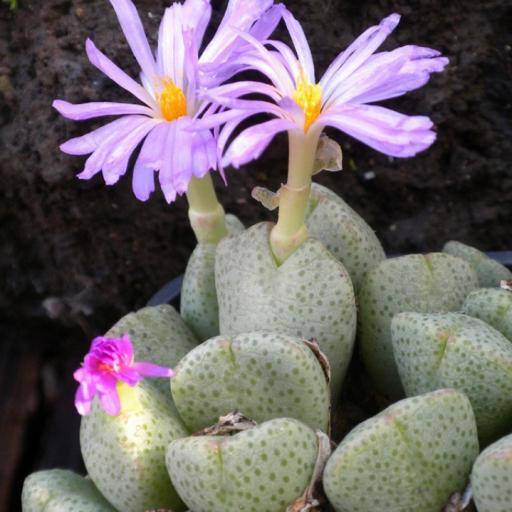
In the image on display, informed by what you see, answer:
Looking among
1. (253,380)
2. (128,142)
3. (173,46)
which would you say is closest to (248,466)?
(253,380)

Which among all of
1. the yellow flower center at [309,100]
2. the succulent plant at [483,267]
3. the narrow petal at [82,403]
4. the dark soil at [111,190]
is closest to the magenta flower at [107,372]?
the narrow petal at [82,403]

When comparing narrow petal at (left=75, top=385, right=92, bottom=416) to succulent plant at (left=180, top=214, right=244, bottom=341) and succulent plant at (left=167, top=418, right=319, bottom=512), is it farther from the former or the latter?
succulent plant at (left=180, top=214, right=244, bottom=341)

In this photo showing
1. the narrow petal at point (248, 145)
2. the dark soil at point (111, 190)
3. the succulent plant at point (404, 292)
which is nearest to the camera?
the narrow petal at point (248, 145)

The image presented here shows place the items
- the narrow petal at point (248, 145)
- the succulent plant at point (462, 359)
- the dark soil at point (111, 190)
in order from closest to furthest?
the narrow petal at point (248, 145), the succulent plant at point (462, 359), the dark soil at point (111, 190)

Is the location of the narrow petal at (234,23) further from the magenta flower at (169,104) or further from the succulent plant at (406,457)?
the succulent plant at (406,457)

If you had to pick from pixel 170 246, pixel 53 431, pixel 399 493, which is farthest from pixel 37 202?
pixel 399 493

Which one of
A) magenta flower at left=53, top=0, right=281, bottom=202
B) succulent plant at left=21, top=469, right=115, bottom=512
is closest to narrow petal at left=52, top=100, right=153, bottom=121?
magenta flower at left=53, top=0, right=281, bottom=202

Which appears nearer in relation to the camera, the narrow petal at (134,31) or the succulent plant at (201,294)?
the narrow petal at (134,31)
